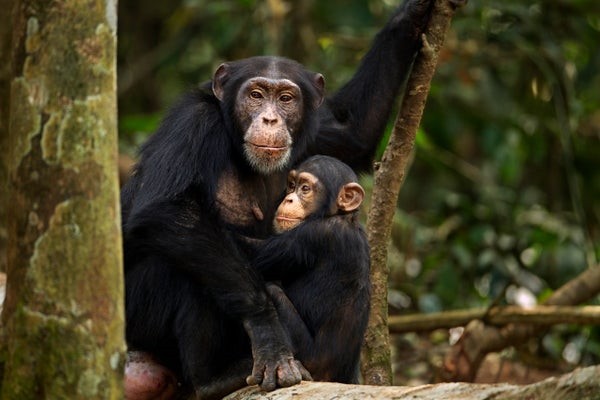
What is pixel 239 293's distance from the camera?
4.80 m

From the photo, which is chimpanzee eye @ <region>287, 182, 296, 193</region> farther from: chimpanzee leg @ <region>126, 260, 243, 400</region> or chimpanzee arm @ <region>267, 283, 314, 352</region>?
chimpanzee leg @ <region>126, 260, 243, 400</region>

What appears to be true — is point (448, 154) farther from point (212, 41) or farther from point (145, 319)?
point (145, 319)

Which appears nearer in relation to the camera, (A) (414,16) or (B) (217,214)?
(B) (217,214)

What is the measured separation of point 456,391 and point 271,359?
45.8 inches

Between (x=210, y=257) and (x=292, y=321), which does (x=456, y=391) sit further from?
(x=210, y=257)

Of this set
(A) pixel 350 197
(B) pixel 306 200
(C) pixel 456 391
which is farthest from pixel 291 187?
(C) pixel 456 391

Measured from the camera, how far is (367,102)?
20.7ft

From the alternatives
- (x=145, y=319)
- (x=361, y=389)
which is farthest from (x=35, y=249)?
(x=145, y=319)

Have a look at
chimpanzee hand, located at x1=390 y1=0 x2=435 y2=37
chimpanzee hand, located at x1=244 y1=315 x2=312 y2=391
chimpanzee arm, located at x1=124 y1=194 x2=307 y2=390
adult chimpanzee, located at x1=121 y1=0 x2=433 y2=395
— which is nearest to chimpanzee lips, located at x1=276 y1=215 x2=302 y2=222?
adult chimpanzee, located at x1=121 y1=0 x2=433 y2=395

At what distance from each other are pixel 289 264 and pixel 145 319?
80 cm

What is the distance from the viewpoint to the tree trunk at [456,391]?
3.12 m

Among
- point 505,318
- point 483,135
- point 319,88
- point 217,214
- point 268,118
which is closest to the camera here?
point 217,214

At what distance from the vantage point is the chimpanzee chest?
17.8 feet

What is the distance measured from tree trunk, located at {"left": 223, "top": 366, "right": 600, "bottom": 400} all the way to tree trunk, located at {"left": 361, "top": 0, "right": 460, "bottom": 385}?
4.10ft
